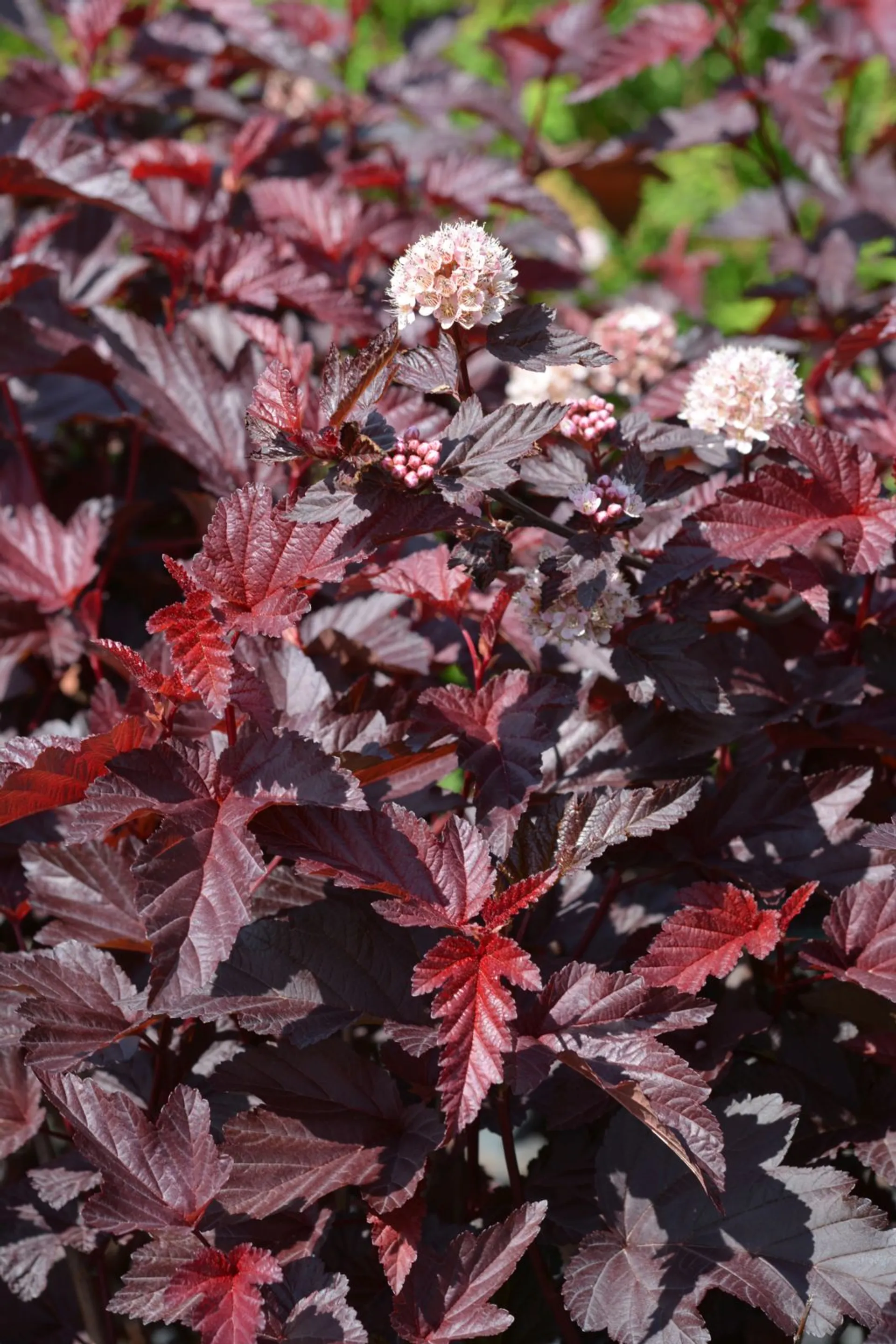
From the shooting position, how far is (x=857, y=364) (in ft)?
8.07

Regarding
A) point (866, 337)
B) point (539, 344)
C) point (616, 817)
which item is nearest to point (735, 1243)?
point (616, 817)

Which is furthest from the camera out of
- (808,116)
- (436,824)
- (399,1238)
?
(808,116)

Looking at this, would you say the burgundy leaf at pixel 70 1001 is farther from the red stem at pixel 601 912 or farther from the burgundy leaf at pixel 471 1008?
the red stem at pixel 601 912

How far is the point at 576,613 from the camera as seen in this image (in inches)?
50.3

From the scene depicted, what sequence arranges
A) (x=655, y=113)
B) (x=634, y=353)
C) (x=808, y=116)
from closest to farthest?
(x=634, y=353), (x=808, y=116), (x=655, y=113)

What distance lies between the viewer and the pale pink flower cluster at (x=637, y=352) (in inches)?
80.0

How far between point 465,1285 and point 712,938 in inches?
15.4

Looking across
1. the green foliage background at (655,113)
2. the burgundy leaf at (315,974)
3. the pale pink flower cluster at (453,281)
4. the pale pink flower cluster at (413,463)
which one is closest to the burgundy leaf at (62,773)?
the burgundy leaf at (315,974)

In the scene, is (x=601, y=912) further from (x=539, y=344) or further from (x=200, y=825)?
(x=539, y=344)

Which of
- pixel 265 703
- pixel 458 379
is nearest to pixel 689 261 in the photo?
pixel 458 379

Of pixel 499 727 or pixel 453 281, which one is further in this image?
pixel 499 727

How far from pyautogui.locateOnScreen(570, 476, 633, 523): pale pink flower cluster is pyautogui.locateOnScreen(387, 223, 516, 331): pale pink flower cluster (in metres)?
0.18

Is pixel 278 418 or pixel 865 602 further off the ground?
pixel 278 418

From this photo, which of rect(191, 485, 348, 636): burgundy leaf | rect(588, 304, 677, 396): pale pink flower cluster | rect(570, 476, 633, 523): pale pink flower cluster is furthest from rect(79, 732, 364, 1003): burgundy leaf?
rect(588, 304, 677, 396): pale pink flower cluster
